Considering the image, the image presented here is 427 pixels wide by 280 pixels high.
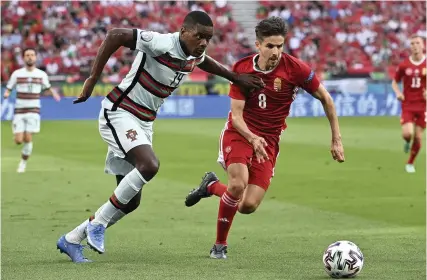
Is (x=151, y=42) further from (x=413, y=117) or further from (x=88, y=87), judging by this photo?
(x=413, y=117)

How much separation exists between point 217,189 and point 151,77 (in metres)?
1.61

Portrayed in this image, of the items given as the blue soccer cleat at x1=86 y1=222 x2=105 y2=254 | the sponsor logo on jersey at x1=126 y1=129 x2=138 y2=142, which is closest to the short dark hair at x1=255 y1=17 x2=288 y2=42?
the sponsor logo on jersey at x1=126 y1=129 x2=138 y2=142

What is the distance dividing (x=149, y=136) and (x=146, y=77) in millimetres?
518

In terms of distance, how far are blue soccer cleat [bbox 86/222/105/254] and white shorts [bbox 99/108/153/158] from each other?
0.63 meters

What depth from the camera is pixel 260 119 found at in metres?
8.71

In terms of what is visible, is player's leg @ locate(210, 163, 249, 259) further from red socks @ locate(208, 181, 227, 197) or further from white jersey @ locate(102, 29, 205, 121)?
white jersey @ locate(102, 29, 205, 121)

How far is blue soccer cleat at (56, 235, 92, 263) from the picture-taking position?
8.02 meters

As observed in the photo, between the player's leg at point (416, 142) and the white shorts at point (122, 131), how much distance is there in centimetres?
937

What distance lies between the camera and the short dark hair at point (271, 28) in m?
8.26

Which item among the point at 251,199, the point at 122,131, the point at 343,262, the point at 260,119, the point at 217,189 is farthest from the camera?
the point at 217,189

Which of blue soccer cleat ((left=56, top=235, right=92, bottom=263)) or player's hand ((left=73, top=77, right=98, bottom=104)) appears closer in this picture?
player's hand ((left=73, top=77, right=98, bottom=104))

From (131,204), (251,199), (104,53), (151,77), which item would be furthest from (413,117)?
(104,53)

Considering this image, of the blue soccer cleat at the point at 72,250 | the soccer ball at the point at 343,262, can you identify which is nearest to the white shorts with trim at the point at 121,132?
the blue soccer cleat at the point at 72,250

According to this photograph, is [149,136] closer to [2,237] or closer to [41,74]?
[2,237]
